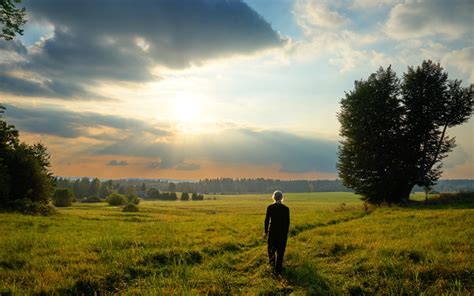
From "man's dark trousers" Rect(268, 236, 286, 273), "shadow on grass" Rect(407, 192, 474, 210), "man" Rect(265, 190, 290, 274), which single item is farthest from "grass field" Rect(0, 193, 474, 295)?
"shadow on grass" Rect(407, 192, 474, 210)

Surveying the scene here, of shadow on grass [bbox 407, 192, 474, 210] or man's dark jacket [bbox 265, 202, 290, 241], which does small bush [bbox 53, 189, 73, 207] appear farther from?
man's dark jacket [bbox 265, 202, 290, 241]

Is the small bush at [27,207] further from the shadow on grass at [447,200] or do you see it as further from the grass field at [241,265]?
the shadow on grass at [447,200]

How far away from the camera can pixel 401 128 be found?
120 feet

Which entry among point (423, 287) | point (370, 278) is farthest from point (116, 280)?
point (423, 287)

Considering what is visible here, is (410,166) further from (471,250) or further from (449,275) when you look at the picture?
(449,275)

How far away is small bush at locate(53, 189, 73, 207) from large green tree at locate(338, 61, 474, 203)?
72.9 meters

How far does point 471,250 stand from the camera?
12.0m

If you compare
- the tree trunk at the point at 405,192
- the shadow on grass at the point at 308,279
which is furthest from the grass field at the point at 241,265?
the tree trunk at the point at 405,192

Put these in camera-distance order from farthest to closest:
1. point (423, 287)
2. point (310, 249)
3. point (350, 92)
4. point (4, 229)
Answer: point (350, 92) → point (4, 229) → point (310, 249) → point (423, 287)

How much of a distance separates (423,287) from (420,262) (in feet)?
6.32

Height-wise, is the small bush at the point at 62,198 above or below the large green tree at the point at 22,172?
below

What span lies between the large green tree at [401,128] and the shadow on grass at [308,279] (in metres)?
27.6

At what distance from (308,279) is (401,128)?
3205cm

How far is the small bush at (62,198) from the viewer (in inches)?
3096
